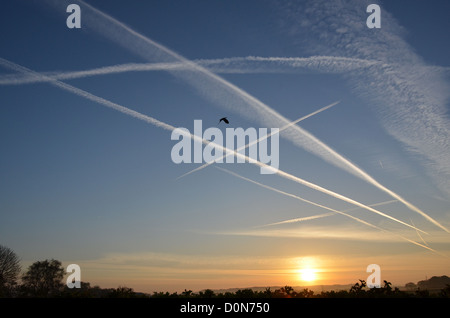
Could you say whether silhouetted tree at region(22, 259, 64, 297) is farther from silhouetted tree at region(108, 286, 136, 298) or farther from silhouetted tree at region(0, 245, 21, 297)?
silhouetted tree at region(108, 286, 136, 298)

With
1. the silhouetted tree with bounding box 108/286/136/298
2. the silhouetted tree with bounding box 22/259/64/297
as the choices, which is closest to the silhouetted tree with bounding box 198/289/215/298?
the silhouetted tree with bounding box 108/286/136/298

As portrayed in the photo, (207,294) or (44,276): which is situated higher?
(207,294)

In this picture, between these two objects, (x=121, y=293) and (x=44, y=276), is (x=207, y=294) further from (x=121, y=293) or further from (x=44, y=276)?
(x=44, y=276)

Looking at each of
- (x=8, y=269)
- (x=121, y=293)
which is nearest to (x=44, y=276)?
(x=8, y=269)

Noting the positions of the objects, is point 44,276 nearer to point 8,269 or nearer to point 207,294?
point 8,269

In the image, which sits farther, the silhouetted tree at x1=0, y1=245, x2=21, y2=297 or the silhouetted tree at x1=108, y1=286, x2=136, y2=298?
the silhouetted tree at x1=0, y1=245, x2=21, y2=297

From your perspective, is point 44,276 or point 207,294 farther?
point 44,276

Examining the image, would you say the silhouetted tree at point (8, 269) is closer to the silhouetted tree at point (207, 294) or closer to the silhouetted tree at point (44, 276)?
the silhouetted tree at point (44, 276)

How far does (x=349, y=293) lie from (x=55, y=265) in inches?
2996

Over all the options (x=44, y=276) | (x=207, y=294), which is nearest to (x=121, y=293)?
(x=207, y=294)

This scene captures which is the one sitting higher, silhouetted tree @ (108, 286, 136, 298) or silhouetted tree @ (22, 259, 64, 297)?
silhouetted tree @ (108, 286, 136, 298)
